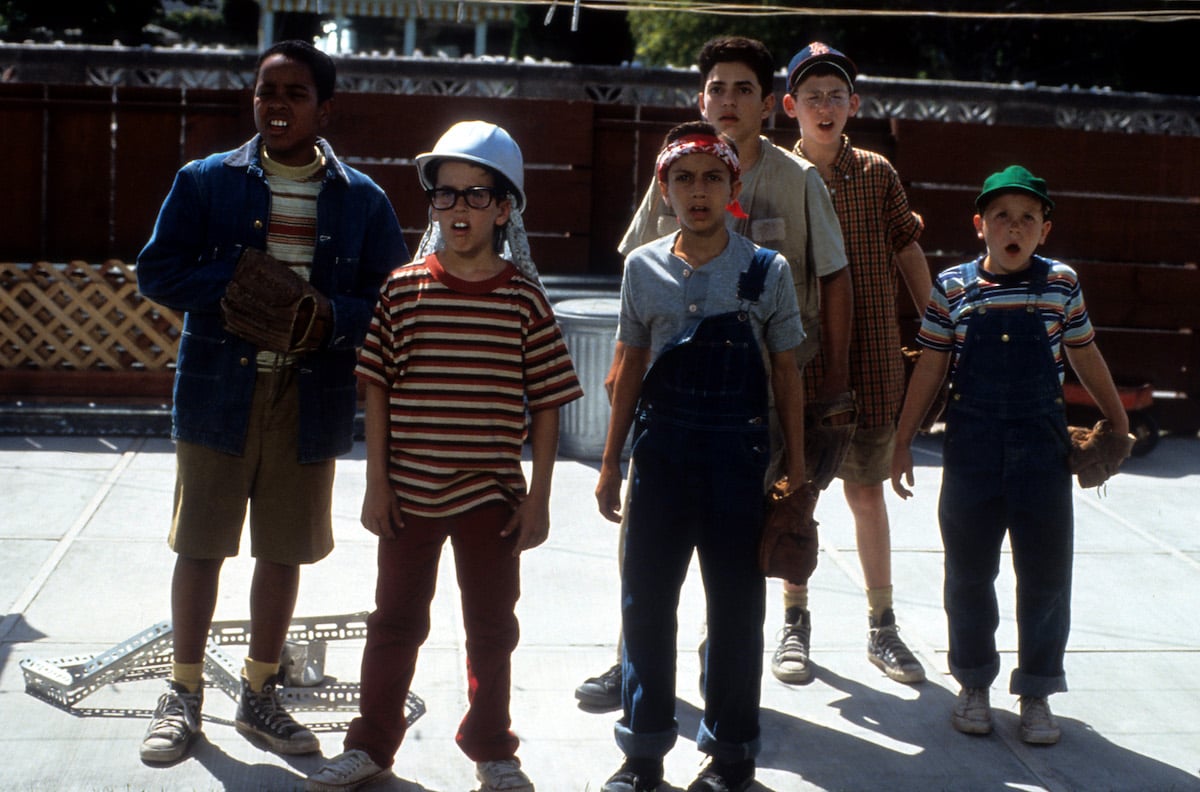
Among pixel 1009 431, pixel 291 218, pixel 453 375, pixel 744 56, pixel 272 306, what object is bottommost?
pixel 1009 431

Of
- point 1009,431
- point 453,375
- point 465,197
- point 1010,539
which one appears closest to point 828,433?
point 1009,431

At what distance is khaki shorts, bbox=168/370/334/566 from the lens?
407 cm

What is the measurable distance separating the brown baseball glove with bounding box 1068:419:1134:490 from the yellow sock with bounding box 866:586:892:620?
0.91 meters

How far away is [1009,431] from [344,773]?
2109mm

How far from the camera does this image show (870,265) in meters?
4.91


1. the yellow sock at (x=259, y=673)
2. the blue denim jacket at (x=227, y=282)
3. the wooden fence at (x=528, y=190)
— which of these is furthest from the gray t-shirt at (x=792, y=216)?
the wooden fence at (x=528, y=190)

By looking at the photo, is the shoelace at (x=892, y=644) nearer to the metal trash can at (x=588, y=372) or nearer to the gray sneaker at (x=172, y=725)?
the gray sneaker at (x=172, y=725)

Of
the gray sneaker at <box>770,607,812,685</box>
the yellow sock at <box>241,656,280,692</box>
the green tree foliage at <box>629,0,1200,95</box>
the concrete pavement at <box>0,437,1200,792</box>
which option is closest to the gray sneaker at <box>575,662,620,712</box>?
the concrete pavement at <box>0,437,1200,792</box>

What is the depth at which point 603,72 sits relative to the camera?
12.1 m

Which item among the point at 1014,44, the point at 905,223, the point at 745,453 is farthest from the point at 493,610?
the point at 1014,44

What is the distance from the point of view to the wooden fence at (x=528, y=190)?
9.15 metres

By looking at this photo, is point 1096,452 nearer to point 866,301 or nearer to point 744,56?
point 866,301

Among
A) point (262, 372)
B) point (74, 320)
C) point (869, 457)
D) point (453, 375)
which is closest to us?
point (453, 375)

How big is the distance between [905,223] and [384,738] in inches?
96.3
